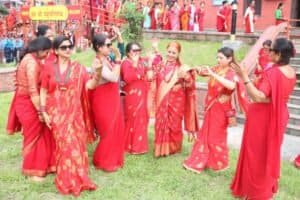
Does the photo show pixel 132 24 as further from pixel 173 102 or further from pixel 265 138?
pixel 265 138

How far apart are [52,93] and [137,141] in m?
1.85

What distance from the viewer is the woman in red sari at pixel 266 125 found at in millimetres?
4340

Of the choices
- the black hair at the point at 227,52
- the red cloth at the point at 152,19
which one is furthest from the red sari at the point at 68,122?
the red cloth at the point at 152,19

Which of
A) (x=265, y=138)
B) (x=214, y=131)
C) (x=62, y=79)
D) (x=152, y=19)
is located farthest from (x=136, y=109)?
(x=152, y=19)

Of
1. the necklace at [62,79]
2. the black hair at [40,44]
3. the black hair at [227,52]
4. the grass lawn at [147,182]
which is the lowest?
the grass lawn at [147,182]

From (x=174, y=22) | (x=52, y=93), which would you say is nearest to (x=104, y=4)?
(x=174, y=22)

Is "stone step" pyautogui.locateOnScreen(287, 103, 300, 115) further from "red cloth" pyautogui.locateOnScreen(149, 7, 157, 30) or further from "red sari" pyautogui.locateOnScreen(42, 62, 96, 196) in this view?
"red cloth" pyautogui.locateOnScreen(149, 7, 157, 30)

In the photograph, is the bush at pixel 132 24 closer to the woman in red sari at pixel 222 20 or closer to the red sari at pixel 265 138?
the woman in red sari at pixel 222 20

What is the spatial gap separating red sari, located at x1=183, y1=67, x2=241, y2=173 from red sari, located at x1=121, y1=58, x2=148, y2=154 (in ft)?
2.75

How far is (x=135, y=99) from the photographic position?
629 centimetres

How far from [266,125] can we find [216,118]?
43.4 inches

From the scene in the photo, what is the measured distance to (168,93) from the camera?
6.04 metres

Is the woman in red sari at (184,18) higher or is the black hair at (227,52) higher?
the woman in red sari at (184,18)

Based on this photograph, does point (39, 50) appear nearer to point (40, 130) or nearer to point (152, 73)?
point (40, 130)
